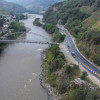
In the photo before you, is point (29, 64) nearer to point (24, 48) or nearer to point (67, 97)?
point (24, 48)

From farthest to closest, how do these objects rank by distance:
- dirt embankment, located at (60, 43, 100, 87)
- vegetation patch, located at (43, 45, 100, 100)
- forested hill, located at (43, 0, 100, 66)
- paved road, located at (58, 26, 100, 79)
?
forested hill, located at (43, 0, 100, 66) → paved road, located at (58, 26, 100, 79) → dirt embankment, located at (60, 43, 100, 87) → vegetation patch, located at (43, 45, 100, 100)

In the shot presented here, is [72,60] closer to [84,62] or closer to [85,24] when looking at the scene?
[84,62]

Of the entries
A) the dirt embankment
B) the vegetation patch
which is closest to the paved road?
the dirt embankment

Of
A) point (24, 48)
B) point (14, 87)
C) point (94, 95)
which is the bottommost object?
point (94, 95)

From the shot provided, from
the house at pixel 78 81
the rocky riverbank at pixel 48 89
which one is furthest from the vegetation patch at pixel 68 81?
the rocky riverbank at pixel 48 89

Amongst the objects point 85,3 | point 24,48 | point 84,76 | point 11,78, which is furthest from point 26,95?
point 85,3


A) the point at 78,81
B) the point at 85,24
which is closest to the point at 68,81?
the point at 78,81

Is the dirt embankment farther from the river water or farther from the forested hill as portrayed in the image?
the river water
